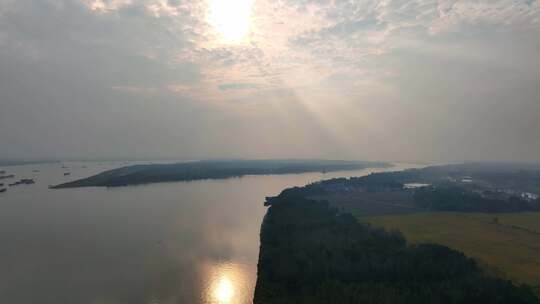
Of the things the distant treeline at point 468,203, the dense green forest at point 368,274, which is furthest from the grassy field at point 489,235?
the dense green forest at point 368,274

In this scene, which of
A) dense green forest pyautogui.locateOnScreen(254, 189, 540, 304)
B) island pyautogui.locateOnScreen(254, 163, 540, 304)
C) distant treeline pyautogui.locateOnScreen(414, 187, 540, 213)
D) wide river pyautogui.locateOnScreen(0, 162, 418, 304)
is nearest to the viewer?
dense green forest pyautogui.locateOnScreen(254, 189, 540, 304)

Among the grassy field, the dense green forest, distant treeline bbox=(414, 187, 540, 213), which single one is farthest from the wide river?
distant treeline bbox=(414, 187, 540, 213)

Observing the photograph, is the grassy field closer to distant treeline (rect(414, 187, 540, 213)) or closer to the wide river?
distant treeline (rect(414, 187, 540, 213))

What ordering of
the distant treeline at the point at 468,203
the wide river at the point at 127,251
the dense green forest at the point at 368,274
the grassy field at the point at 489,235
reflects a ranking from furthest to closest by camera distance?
the distant treeline at the point at 468,203 → the grassy field at the point at 489,235 → the wide river at the point at 127,251 → the dense green forest at the point at 368,274

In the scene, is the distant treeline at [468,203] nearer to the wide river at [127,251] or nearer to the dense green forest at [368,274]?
the dense green forest at [368,274]

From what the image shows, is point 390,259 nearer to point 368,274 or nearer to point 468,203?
point 368,274
